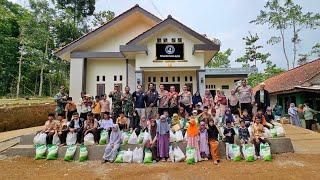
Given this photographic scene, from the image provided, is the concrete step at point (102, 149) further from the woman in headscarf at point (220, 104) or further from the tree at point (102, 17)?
the tree at point (102, 17)

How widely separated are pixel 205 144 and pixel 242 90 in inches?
112

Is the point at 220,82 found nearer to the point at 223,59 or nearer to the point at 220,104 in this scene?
the point at 220,104

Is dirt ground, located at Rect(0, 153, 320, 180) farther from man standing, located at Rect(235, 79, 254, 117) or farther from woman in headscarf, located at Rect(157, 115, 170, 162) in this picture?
man standing, located at Rect(235, 79, 254, 117)

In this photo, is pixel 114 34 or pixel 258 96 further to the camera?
pixel 114 34

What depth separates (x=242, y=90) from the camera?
36.4 ft

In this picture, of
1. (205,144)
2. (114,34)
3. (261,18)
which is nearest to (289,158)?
(205,144)

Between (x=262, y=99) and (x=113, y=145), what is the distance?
5.59 m

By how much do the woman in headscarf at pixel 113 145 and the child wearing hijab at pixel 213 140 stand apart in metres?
2.87

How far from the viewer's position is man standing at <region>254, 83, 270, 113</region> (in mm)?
11055

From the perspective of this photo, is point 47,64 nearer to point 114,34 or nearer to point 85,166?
point 114,34

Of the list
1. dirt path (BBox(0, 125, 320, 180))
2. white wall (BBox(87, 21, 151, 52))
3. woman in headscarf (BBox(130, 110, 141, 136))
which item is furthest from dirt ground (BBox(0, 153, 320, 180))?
white wall (BBox(87, 21, 151, 52))

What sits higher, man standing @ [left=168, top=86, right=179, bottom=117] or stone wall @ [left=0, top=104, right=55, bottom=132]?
man standing @ [left=168, top=86, right=179, bottom=117]

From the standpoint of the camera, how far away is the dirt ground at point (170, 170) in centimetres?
789

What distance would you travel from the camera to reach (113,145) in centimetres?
960
